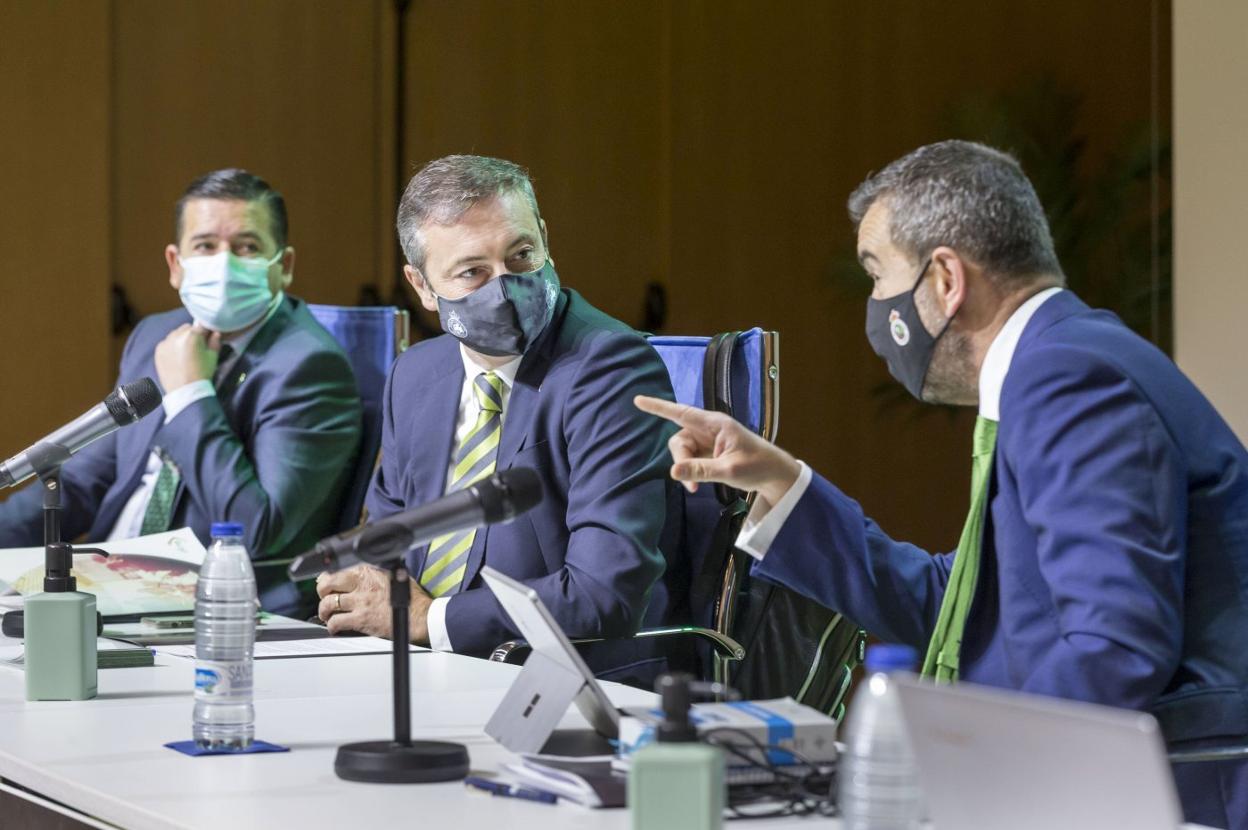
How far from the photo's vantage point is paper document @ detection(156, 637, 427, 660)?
2.42 meters

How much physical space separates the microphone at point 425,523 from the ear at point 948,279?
810 mm

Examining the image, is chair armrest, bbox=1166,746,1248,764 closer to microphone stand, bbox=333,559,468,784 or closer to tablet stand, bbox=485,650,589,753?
tablet stand, bbox=485,650,589,753

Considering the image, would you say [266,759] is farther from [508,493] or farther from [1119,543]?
[1119,543]

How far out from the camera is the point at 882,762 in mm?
1053

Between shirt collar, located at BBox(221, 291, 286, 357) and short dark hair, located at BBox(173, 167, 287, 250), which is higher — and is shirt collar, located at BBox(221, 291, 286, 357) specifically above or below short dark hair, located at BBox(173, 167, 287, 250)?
below

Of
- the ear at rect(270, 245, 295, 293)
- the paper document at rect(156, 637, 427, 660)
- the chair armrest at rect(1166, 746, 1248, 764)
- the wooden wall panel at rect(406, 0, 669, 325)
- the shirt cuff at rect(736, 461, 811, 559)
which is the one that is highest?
the wooden wall panel at rect(406, 0, 669, 325)

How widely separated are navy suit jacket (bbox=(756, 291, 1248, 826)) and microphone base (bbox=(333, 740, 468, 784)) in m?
0.68

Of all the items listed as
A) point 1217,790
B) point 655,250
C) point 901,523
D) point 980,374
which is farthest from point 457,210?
point 901,523

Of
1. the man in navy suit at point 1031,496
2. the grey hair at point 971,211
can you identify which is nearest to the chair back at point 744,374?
the man in navy suit at point 1031,496

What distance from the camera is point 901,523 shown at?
21.5 ft

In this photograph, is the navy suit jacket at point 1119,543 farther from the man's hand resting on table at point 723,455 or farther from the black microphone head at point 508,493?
the black microphone head at point 508,493

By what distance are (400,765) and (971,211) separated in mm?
1062

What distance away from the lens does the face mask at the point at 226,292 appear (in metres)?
3.77

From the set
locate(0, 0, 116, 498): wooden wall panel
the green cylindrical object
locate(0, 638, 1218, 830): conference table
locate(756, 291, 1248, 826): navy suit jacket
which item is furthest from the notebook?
locate(0, 0, 116, 498): wooden wall panel
